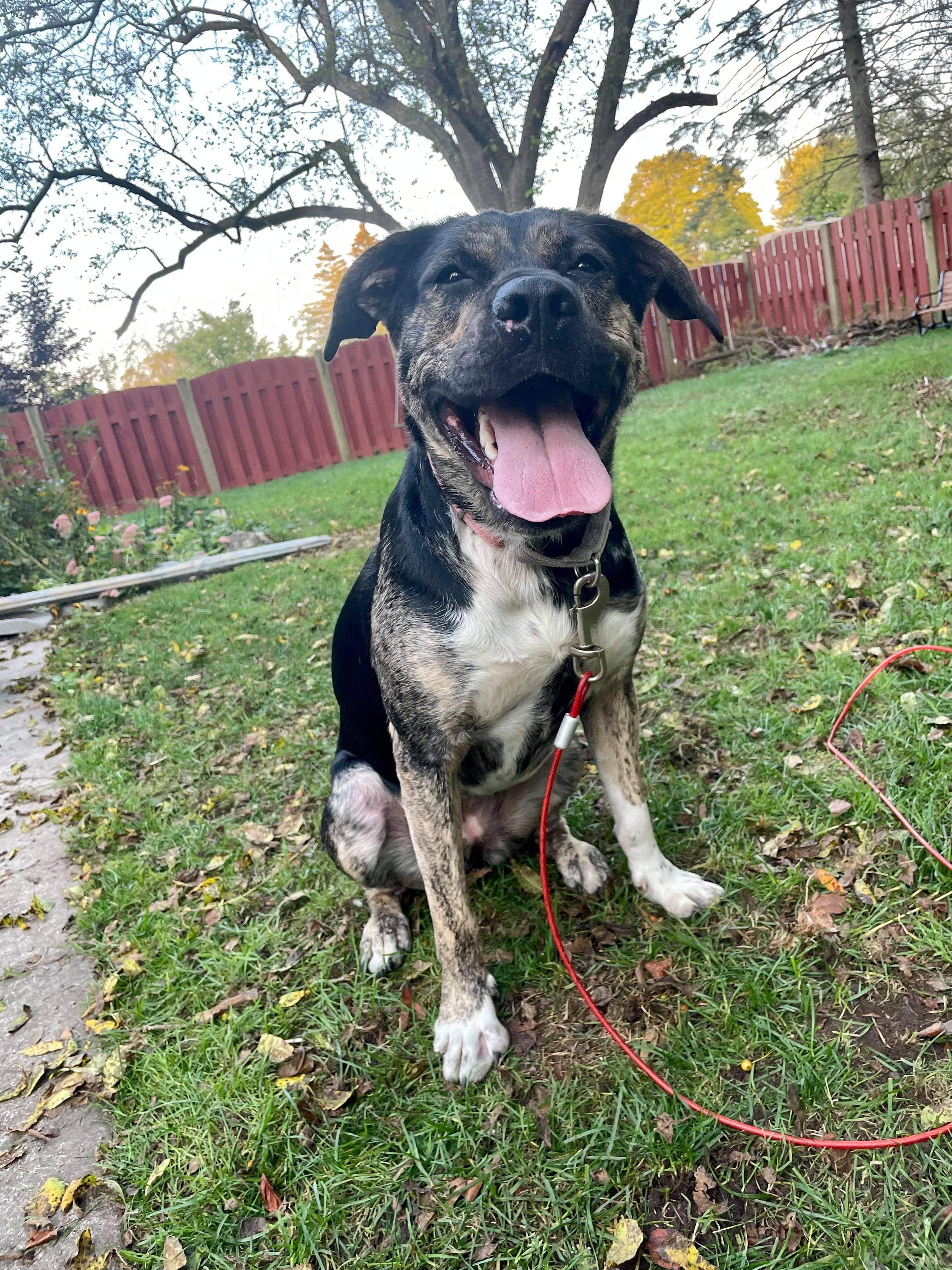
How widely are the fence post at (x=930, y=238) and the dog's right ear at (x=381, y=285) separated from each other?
15192 mm

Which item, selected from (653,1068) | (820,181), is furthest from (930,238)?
(653,1068)

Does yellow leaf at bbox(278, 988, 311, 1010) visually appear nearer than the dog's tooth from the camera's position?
No

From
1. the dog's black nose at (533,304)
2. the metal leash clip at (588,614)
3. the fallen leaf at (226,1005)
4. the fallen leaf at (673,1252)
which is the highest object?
the dog's black nose at (533,304)

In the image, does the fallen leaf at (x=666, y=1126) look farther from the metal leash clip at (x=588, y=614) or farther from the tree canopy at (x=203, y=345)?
the tree canopy at (x=203, y=345)

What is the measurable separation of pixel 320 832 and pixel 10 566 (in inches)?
300

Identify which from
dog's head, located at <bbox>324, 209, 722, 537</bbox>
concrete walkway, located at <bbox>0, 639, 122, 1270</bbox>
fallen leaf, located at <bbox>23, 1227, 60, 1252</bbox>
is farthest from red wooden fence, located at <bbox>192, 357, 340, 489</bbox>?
fallen leaf, located at <bbox>23, 1227, 60, 1252</bbox>

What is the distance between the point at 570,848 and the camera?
2.68 metres

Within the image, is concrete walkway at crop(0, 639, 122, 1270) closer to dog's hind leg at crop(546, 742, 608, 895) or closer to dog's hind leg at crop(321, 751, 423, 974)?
dog's hind leg at crop(321, 751, 423, 974)

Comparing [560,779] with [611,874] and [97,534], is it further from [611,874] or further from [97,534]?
[97,534]

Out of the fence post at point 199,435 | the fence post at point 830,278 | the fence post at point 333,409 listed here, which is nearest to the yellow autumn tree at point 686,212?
the fence post at point 830,278

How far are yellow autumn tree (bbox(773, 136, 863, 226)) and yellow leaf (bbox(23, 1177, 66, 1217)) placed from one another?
21.6 meters

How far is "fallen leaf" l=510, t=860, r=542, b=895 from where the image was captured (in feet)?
8.84

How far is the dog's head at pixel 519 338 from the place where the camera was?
6.25 ft

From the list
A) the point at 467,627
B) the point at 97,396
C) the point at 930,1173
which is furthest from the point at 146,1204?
the point at 97,396
